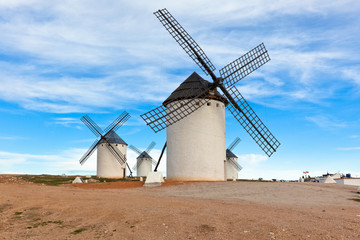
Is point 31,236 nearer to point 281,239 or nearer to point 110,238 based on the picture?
point 110,238

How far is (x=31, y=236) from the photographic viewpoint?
10211 mm

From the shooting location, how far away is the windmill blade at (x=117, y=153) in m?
49.7

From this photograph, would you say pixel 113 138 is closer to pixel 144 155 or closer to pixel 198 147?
pixel 144 155

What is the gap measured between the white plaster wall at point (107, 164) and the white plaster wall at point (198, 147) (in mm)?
24388

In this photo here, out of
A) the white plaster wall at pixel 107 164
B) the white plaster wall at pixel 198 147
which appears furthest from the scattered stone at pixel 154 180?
the white plaster wall at pixel 107 164

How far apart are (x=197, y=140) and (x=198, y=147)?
1.99ft

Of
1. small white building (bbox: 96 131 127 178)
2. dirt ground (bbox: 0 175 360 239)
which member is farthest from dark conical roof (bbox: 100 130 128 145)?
dirt ground (bbox: 0 175 360 239)

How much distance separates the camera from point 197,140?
2659 centimetres

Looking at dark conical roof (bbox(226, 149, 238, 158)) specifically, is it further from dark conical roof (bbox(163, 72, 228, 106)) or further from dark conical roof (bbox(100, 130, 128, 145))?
dark conical roof (bbox(163, 72, 228, 106))

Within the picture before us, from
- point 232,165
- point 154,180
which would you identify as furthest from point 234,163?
point 154,180

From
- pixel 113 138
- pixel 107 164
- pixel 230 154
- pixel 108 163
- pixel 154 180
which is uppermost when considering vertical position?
pixel 113 138

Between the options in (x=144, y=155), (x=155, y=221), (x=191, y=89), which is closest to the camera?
(x=155, y=221)

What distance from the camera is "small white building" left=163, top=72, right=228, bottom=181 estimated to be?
26.5m

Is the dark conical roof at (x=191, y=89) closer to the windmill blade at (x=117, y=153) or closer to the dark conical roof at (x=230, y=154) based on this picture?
the windmill blade at (x=117, y=153)
